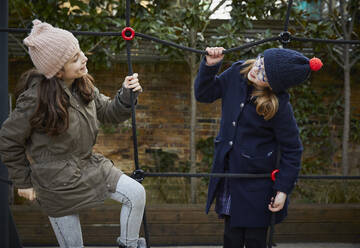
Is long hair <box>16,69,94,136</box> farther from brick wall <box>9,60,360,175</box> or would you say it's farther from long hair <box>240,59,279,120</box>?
brick wall <box>9,60,360,175</box>

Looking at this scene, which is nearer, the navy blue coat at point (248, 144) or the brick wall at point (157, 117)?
the navy blue coat at point (248, 144)

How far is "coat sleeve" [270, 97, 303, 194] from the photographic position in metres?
1.41

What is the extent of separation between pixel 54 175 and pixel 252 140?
0.77 meters

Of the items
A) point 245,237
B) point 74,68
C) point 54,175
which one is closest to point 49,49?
point 74,68

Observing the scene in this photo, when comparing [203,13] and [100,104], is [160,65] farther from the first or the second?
[100,104]

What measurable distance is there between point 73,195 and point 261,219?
0.76m

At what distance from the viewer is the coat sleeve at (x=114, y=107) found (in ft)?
Result: 4.87

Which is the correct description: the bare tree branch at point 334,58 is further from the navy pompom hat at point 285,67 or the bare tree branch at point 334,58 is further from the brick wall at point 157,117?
the navy pompom hat at point 285,67

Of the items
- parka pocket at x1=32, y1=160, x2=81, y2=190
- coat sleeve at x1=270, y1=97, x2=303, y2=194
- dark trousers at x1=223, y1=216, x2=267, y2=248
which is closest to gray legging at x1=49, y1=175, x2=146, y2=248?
parka pocket at x1=32, y1=160, x2=81, y2=190

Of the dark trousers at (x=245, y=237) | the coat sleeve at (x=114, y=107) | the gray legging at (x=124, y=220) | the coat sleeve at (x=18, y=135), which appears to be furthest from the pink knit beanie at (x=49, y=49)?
the dark trousers at (x=245, y=237)

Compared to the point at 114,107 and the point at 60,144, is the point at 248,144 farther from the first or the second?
the point at 60,144

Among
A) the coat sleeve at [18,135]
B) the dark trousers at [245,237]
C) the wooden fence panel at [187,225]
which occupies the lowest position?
the wooden fence panel at [187,225]

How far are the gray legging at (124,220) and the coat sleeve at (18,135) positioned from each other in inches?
8.2

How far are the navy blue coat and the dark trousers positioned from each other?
0.18 ft
